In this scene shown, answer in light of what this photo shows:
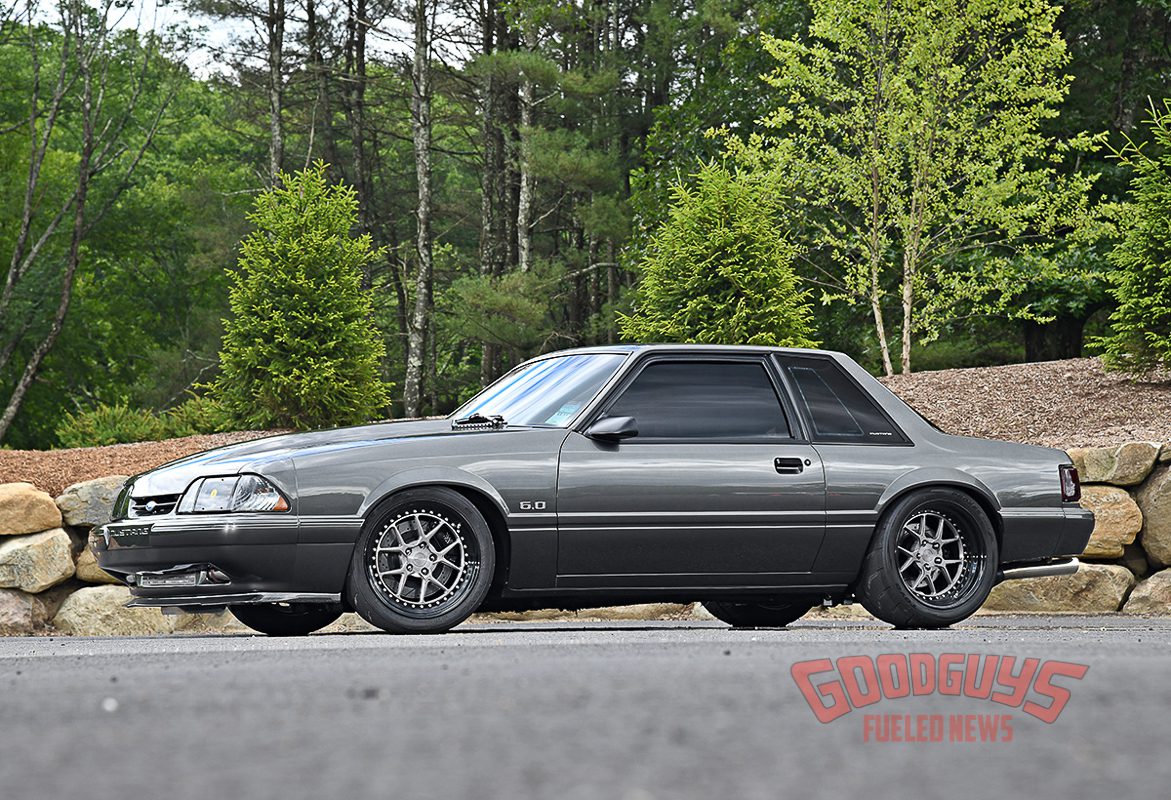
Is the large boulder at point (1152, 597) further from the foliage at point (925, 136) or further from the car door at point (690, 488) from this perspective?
the foliage at point (925, 136)

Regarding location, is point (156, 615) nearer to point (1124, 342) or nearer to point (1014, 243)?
point (1124, 342)

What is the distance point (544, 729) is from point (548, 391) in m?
4.61

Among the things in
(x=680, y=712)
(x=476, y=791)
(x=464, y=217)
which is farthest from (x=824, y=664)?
(x=464, y=217)

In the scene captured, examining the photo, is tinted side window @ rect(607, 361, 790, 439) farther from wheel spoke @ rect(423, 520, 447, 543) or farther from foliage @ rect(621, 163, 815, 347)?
A: foliage @ rect(621, 163, 815, 347)

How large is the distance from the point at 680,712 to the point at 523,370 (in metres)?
5.09

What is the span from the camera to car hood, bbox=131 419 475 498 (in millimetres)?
8180

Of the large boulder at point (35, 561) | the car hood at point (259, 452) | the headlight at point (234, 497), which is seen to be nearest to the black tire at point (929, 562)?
the car hood at point (259, 452)

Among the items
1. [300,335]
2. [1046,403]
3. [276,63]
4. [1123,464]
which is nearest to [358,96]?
[276,63]

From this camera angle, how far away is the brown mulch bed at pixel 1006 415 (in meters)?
14.5

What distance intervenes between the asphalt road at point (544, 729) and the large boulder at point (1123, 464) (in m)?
6.18

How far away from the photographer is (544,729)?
462 cm

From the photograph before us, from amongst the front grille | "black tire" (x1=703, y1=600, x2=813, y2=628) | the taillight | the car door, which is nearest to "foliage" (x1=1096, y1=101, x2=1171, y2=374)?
the taillight

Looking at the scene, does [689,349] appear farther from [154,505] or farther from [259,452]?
[154,505]

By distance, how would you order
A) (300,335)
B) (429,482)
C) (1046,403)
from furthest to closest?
(300,335)
(1046,403)
(429,482)
